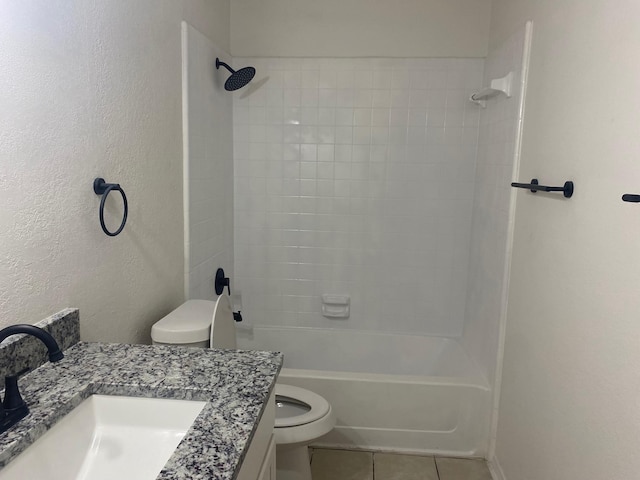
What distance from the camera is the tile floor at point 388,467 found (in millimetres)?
2336

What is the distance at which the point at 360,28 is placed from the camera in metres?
2.87

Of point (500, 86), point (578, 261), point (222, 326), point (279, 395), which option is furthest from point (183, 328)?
point (500, 86)

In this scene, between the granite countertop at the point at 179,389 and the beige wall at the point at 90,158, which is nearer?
the granite countertop at the point at 179,389

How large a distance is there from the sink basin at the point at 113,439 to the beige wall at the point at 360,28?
2.30 m

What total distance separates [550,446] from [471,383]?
719mm

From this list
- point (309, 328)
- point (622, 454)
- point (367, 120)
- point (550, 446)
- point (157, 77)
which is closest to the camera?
point (622, 454)

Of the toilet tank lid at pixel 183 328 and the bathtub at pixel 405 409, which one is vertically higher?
the toilet tank lid at pixel 183 328

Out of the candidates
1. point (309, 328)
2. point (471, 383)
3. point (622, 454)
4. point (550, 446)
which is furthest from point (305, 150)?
point (622, 454)

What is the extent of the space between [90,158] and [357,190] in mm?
1784

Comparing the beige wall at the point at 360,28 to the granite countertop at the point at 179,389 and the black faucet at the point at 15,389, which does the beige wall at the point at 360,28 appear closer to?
the granite countertop at the point at 179,389

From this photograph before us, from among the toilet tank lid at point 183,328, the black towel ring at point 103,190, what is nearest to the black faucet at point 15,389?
the black towel ring at point 103,190

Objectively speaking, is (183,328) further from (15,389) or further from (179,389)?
(15,389)

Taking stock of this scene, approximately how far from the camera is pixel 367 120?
2.96 m

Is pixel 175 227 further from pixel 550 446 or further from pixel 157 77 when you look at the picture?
pixel 550 446
